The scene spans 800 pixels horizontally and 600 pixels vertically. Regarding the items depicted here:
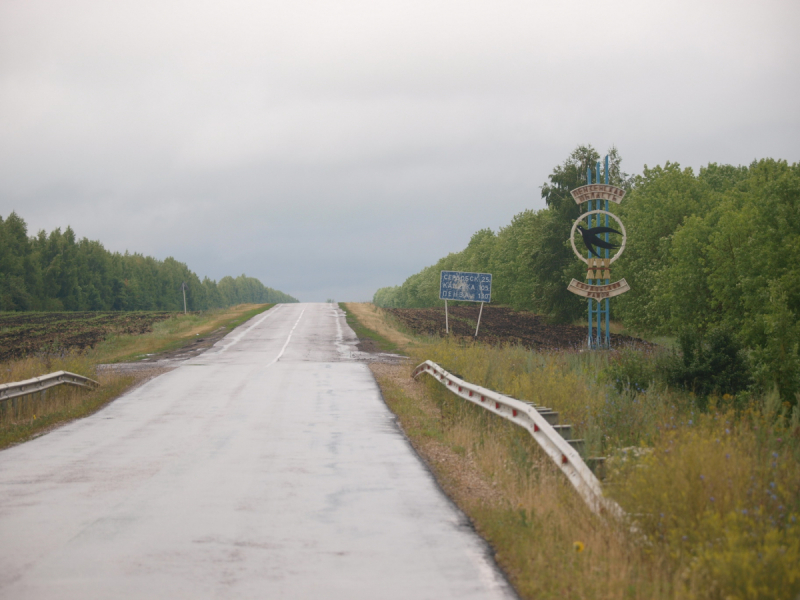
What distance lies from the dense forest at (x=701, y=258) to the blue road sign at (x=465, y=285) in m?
8.38

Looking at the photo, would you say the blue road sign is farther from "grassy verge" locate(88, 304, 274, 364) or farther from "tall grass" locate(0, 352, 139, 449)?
"grassy verge" locate(88, 304, 274, 364)

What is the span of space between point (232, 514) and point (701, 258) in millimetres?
36274

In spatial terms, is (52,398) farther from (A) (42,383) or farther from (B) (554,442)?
(B) (554,442)

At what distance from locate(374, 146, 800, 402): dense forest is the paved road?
849 centimetres

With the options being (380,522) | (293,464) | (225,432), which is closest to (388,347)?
(225,432)

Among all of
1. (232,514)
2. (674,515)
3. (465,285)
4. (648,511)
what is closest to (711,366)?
(648,511)

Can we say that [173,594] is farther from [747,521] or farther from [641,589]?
[747,521]

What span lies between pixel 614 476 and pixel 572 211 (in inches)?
1907

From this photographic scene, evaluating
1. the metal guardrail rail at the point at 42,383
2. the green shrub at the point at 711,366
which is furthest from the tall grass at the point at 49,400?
the green shrub at the point at 711,366

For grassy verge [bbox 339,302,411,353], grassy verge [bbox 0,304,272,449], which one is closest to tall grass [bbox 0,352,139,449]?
grassy verge [bbox 0,304,272,449]

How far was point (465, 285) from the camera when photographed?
26984 millimetres

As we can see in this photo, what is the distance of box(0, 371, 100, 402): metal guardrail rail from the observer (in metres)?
13.0

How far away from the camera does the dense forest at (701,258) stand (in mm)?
29825

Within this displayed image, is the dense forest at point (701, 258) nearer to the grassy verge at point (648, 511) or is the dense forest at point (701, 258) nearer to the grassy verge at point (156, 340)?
the grassy verge at point (648, 511)
